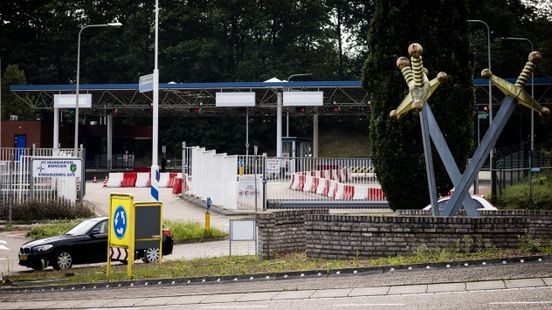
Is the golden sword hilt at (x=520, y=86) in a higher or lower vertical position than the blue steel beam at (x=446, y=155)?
higher

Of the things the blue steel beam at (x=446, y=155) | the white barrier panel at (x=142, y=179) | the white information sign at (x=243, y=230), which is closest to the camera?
the blue steel beam at (x=446, y=155)

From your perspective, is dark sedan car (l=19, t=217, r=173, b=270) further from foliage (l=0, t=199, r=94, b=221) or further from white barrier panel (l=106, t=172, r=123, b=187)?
white barrier panel (l=106, t=172, r=123, b=187)

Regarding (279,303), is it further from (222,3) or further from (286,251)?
(222,3)

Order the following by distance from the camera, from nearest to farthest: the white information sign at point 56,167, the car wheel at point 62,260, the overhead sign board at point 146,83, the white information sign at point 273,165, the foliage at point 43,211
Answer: the car wheel at point 62,260, the overhead sign board at point 146,83, the white information sign at point 56,167, the foliage at point 43,211, the white information sign at point 273,165

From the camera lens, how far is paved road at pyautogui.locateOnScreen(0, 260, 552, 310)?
45.9 feet

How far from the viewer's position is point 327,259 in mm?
18938

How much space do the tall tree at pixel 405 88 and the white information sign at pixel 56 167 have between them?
42.4 feet

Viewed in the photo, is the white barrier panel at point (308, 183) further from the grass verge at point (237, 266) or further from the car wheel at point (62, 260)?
the grass verge at point (237, 266)

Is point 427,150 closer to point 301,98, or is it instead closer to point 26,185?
point 26,185

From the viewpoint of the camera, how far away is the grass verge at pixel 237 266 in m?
17.4

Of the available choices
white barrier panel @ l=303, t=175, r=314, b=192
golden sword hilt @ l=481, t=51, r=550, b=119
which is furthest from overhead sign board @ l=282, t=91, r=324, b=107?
golden sword hilt @ l=481, t=51, r=550, b=119

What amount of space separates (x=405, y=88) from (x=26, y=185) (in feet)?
52.8

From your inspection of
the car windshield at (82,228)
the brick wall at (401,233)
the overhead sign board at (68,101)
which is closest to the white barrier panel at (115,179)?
the overhead sign board at (68,101)

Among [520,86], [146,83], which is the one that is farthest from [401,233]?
[146,83]
